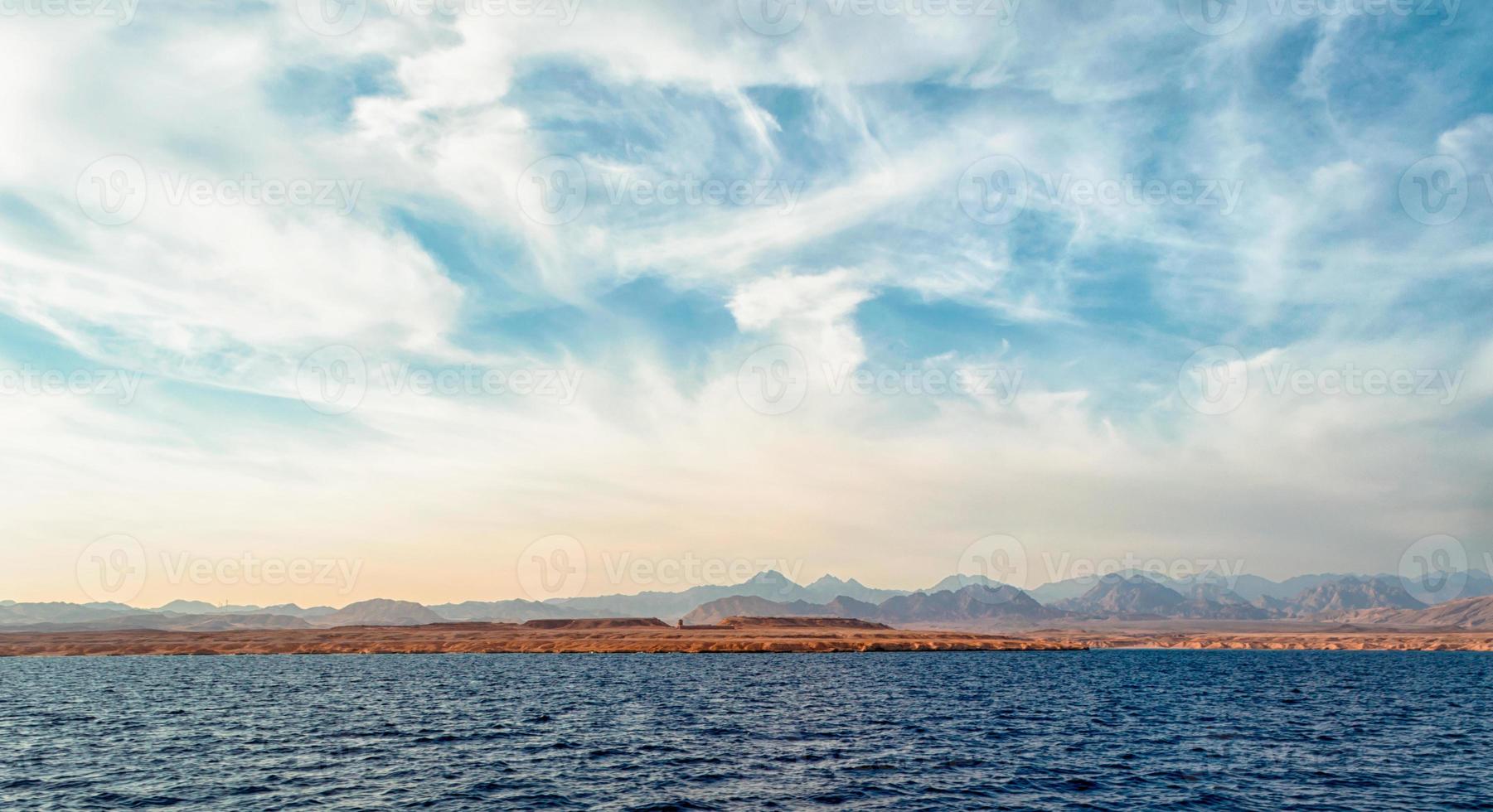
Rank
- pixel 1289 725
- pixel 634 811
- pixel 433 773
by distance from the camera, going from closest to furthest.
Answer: pixel 634 811 < pixel 433 773 < pixel 1289 725

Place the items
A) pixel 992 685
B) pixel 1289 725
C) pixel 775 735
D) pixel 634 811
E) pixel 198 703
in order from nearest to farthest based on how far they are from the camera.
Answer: pixel 634 811, pixel 775 735, pixel 1289 725, pixel 198 703, pixel 992 685

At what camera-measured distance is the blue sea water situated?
44.3 m

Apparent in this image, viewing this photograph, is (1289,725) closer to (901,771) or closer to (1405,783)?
(1405,783)

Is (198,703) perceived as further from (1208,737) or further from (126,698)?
(1208,737)

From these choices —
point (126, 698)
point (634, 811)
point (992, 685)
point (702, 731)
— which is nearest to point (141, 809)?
point (634, 811)

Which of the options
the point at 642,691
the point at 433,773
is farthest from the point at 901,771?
the point at 642,691

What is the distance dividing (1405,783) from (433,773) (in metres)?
60.0

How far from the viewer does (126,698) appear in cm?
9681

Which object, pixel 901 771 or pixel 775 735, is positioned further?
pixel 775 735

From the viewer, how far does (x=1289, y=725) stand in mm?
75562

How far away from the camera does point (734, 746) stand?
5928cm

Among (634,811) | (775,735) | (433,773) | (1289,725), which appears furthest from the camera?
(1289,725)

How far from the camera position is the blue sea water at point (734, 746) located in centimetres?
4434

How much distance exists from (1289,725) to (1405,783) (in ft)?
92.1
